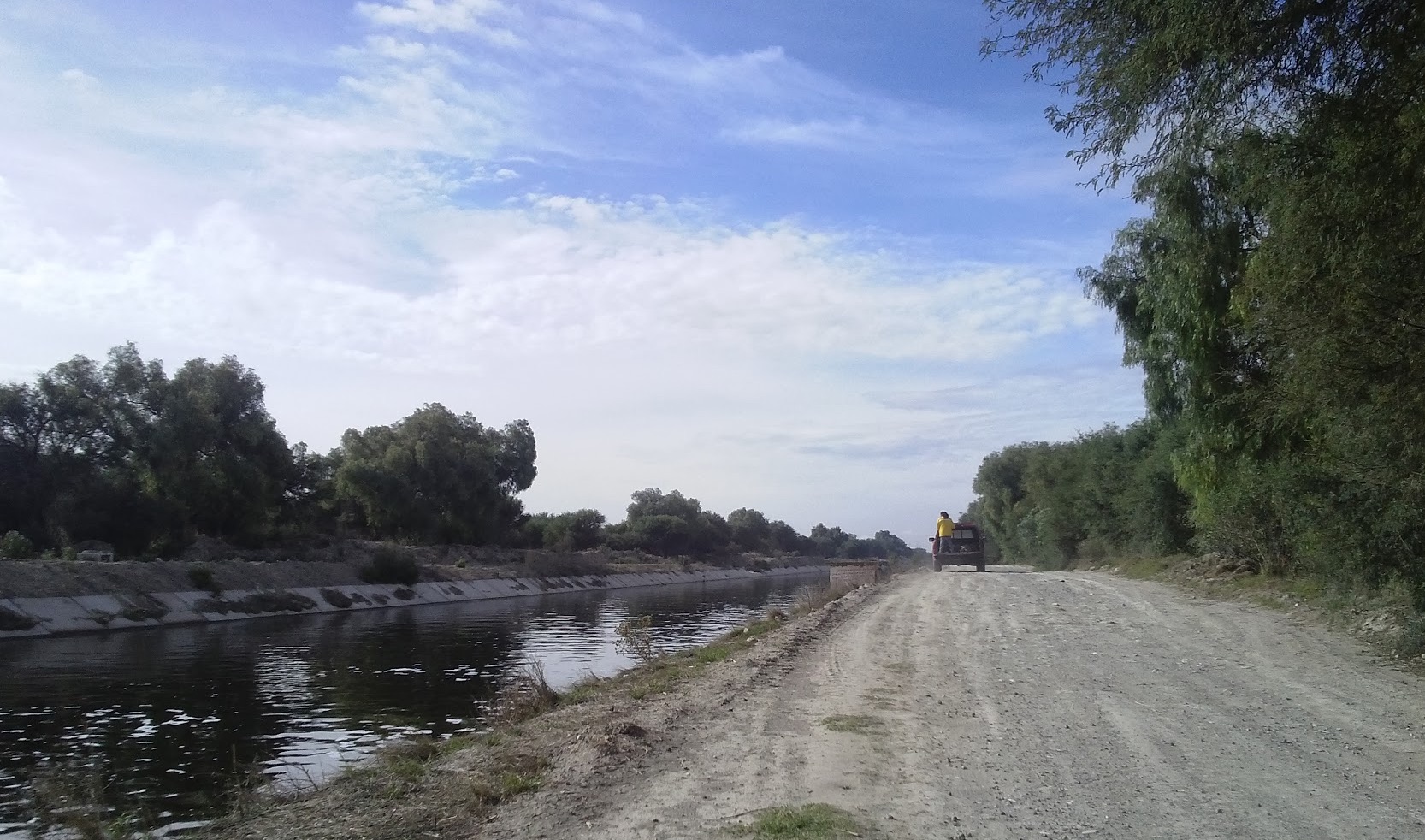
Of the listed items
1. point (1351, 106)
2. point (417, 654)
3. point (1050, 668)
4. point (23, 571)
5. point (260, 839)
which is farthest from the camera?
point (23, 571)

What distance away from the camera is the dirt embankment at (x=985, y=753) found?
6371mm

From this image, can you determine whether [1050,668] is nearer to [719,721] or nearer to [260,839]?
[719,721]

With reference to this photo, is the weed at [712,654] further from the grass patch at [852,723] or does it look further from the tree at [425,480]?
the tree at [425,480]

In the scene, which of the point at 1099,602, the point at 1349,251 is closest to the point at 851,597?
the point at 1099,602

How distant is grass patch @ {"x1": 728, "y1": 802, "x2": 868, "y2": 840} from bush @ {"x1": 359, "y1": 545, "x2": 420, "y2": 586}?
51.0m

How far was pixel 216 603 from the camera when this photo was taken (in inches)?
1581

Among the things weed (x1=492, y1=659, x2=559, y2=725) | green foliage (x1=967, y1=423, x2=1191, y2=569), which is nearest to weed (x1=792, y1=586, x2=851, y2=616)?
green foliage (x1=967, y1=423, x2=1191, y2=569)

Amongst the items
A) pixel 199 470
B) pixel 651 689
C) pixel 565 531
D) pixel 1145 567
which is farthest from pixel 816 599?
pixel 565 531

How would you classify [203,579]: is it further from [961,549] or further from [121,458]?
[961,549]

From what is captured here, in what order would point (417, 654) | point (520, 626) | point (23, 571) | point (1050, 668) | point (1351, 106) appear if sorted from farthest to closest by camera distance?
point (520, 626)
point (23, 571)
point (417, 654)
point (1050, 668)
point (1351, 106)

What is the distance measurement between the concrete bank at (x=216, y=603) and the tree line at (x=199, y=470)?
16.9 ft

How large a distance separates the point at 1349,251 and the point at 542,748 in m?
8.88

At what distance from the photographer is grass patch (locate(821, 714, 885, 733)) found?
361 inches

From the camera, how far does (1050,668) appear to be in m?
12.4
